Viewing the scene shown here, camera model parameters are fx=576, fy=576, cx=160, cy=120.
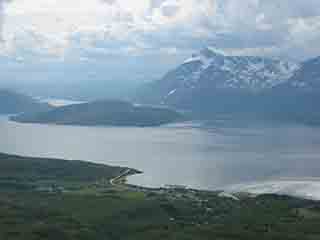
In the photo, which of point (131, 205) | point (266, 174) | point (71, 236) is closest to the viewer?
point (71, 236)

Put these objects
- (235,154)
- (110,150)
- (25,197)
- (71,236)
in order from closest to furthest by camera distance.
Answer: (71,236) < (25,197) < (235,154) < (110,150)

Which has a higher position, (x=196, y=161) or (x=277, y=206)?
(x=196, y=161)

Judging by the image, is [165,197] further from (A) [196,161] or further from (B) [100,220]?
(A) [196,161]

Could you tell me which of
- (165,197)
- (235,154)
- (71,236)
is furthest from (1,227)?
(235,154)

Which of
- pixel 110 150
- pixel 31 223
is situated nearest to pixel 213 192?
pixel 31 223

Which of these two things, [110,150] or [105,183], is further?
[110,150]

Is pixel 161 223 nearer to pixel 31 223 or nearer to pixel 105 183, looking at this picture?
pixel 31 223
